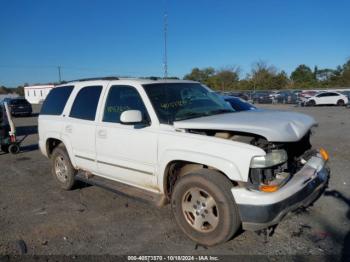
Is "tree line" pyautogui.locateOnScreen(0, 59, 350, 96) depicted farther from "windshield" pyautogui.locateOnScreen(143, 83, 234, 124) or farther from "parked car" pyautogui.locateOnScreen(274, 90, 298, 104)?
"windshield" pyautogui.locateOnScreen(143, 83, 234, 124)

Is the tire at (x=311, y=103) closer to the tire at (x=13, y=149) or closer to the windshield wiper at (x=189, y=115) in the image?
the tire at (x=13, y=149)

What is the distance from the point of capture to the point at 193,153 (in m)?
3.81

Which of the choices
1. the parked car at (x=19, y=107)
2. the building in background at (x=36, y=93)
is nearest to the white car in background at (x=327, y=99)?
the parked car at (x=19, y=107)

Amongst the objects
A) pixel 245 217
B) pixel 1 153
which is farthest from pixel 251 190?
pixel 1 153

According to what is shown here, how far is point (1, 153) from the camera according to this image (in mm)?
10617

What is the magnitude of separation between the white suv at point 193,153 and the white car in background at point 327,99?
32.0 meters

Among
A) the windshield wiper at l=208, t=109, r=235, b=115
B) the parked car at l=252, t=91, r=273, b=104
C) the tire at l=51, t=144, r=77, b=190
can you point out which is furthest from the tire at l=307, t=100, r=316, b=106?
the tire at l=51, t=144, r=77, b=190

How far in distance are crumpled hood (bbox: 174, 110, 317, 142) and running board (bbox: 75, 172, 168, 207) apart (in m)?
0.98

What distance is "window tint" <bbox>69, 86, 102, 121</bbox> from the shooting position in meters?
5.27

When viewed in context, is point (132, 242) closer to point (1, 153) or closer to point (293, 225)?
point (293, 225)

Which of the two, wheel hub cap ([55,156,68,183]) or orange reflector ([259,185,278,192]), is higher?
orange reflector ([259,185,278,192])

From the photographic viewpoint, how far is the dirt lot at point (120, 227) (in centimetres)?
379

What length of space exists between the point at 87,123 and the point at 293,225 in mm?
3337

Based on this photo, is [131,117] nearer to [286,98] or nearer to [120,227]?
[120,227]
